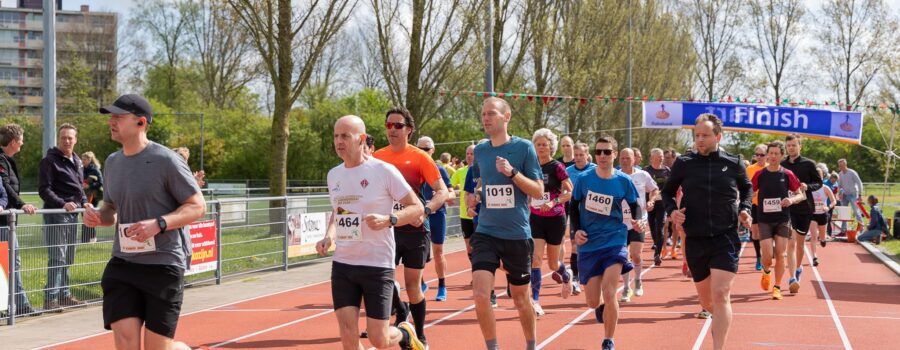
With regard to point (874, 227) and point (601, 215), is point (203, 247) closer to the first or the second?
point (601, 215)

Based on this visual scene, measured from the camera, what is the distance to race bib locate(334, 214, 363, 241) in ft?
20.2

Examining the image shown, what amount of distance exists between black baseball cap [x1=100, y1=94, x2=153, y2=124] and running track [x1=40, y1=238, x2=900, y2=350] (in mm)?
3935

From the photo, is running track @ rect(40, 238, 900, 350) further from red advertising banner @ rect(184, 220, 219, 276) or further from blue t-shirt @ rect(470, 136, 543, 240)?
blue t-shirt @ rect(470, 136, 543, 240)

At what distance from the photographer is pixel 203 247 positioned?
13812 millimetres

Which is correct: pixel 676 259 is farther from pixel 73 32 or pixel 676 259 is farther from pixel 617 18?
pixel 73 32

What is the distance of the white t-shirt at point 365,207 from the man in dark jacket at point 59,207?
17.9ft

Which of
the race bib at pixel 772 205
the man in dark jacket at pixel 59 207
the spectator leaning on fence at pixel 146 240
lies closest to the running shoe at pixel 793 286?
the race bib at pixel 772 205

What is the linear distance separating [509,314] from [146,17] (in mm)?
53979

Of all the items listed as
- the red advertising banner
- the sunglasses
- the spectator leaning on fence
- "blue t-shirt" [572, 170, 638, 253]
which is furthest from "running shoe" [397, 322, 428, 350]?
the red advertising banner

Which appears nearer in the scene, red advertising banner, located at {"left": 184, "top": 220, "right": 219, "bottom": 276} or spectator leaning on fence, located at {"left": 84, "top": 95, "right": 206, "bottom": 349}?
spectator leaning on fence, located at {"left": 84, "top": 95, "right": 206, "bottom": 349}

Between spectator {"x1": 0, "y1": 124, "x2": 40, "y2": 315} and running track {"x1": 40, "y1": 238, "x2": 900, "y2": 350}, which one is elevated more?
spectator {"x1": 0, "y1": 124, "x2": 40, "y2": 315}

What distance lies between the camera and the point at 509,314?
1084 centimetres

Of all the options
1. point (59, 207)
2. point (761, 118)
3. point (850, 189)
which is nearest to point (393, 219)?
point (59, 207)

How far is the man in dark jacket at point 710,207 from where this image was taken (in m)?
7.76
